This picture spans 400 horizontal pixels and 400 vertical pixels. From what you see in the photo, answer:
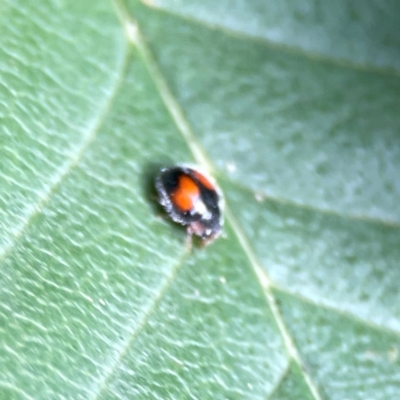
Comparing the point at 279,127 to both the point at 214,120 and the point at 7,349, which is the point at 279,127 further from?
the point at 7,349

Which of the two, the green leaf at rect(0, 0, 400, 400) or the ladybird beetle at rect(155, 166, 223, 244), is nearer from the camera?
the green leaf at rect(0, 0, 400, 400)

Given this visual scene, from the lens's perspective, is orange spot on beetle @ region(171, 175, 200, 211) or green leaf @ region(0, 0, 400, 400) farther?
orange spot on beetle @ region(171, 175, 200, 211)

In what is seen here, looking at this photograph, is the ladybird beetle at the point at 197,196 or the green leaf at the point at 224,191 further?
the ladybird beetle at the point at 197,196

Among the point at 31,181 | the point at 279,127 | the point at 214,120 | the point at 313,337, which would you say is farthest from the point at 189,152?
the point at 313,337
